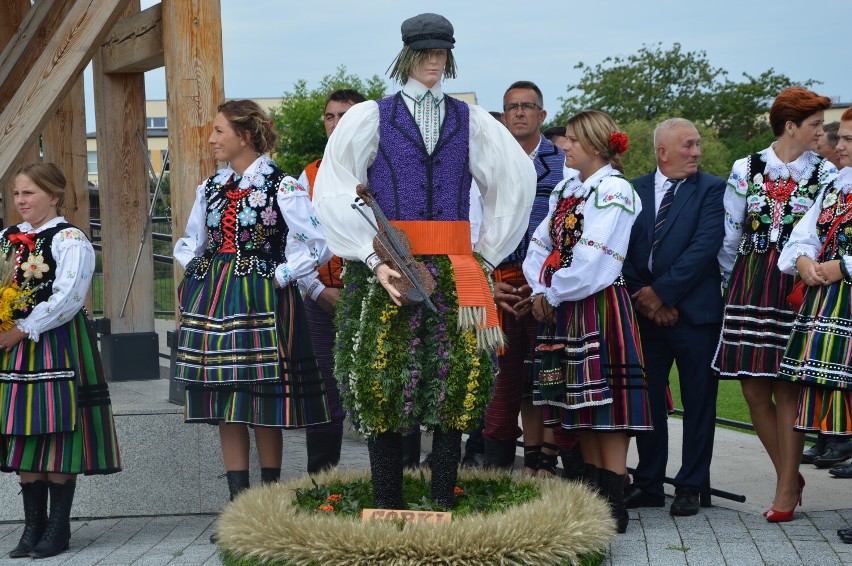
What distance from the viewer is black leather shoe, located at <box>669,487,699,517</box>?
5.52 metres

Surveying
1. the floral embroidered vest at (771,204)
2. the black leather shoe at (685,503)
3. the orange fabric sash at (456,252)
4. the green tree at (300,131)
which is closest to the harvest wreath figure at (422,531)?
the orange fabric sash at (456,252)

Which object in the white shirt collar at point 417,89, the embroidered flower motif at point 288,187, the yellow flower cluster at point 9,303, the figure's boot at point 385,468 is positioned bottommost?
the figure's boot at point 385,468

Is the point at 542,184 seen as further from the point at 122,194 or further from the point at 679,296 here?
the point at 122,194

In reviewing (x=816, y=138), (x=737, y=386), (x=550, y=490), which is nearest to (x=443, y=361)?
(x=550, y=490)

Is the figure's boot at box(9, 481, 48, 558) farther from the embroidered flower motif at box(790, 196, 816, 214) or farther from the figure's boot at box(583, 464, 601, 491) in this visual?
the embroidered flower motif at box(790, 196, 816, 214)

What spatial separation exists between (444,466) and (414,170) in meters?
1.16

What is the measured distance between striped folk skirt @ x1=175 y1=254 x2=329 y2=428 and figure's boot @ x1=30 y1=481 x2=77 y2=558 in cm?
64

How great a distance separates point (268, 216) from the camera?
5238 mm

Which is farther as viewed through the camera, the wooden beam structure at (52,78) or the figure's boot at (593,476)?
the wooden beam structure at (52,78)

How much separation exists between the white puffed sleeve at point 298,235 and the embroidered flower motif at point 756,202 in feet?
6.62

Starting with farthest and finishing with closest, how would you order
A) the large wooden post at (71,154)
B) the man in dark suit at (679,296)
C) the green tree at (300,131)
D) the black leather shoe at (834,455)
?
the green tree at (300,131) → the large wooden post at (71,154) → the black leather shoe at (834,455) → the man in dark suit at (679,296)

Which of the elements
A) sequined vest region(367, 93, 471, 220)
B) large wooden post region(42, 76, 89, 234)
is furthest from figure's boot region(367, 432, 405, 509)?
large wooden post region(42, 76, 89, 234)

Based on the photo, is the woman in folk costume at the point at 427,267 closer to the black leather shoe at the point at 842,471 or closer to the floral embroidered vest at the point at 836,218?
the floral embroidered vest at the point at 836,218

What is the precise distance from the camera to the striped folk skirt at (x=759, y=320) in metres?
5.45
